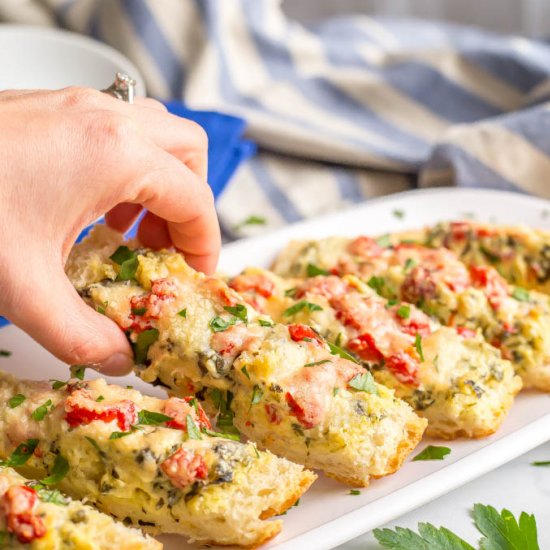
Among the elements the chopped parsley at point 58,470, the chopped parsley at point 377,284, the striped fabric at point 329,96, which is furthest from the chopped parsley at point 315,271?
the chopped parsley at point 58,470

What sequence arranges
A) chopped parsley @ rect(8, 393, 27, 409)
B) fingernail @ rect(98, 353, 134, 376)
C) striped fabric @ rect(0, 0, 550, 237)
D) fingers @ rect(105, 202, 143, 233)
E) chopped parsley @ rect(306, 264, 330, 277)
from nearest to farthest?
chopped parsley @ rect(8, 393, 27, 409), fingernail @ rect(98, 353, 134, 376), fingers @ rect(105, 202, 143, 233), chopped parsley @ rect(306, 264, 330, 277), striped fabric @ rect(0, 0, 550, 237)

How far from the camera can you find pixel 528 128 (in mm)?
5406

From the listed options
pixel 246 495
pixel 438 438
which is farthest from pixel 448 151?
pixel 246 495

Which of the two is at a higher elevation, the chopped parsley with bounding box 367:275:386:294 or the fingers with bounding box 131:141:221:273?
the fingers with bounding box 131:141:221:273

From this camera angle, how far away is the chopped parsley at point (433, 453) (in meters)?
3.24

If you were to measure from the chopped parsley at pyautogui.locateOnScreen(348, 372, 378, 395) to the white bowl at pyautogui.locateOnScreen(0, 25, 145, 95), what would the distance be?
2577 millimetres

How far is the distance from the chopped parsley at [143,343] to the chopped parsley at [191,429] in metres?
0.40

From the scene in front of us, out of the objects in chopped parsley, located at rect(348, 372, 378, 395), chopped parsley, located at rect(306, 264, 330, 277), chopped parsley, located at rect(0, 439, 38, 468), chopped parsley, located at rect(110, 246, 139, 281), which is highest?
chopped parsley, located at rect(110, 246, 139, 281)

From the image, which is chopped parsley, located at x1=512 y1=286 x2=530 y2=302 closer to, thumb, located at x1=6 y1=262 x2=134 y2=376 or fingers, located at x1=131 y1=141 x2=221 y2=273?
fingers, located at x1=131 y1=141 x2=221 y2=273

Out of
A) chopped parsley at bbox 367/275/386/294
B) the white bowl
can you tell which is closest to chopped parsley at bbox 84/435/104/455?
chopped parsley at bbox 367/275/386/294

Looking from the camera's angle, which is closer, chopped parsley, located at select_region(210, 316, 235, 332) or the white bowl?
chopped parsley, located at select_region(210, 316, 235, 332)

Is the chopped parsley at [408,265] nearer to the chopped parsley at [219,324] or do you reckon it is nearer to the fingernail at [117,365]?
the chopped parsley at [219,324]

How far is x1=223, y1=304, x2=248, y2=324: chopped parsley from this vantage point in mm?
3219

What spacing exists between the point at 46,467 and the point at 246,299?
3.30ft
